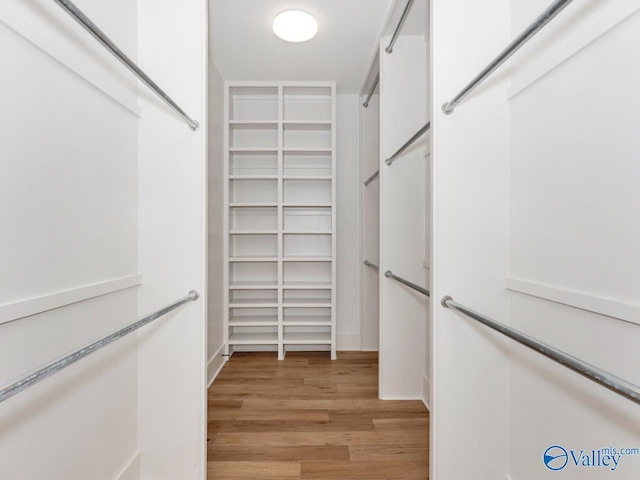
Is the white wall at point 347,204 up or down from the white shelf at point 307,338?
up

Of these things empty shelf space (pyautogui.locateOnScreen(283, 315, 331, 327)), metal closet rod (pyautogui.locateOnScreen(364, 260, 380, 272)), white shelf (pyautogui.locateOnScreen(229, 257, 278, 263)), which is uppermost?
white shelf (pyautogui.locateOnScreen(229, 257, 278, 263))

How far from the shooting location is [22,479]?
796 mm

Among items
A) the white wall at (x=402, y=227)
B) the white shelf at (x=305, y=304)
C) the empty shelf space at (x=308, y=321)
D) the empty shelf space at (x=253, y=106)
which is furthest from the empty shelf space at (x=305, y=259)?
the empty shelf space at (x=253, y=106)

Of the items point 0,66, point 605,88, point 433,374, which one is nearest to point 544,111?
point 605,88

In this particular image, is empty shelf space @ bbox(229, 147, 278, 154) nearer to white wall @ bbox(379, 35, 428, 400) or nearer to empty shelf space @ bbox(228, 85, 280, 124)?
empty shelf space @ bbox(228, 85, 280, 124)

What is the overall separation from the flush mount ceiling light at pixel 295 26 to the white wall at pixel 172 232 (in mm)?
738

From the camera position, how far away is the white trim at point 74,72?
0.77 m

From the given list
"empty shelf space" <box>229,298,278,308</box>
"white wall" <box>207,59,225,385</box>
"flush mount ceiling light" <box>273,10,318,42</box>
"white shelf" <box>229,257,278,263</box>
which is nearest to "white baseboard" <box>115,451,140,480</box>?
"white wall" <box>207,59,225,385</box>

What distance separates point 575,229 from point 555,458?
0.63m

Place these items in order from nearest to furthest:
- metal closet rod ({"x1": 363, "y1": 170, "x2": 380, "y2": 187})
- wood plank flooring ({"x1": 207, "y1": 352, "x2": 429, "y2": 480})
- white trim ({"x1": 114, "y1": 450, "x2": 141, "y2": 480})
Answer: white trim ({"x1": 114, "y1": 450, "x2": 141, "y2": 480}), wood plank flooring ({"x1": 207, "y1": 352, "x2": 429, "y2": 480}), metal closet rod ({"x1": 363, "y1": 170, "x2": 380, "y2": 187})

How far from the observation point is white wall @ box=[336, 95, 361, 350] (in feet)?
9.73

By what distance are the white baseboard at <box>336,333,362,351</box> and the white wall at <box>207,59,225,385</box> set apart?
0.96 meters

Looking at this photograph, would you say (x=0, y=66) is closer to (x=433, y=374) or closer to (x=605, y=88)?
(x=605, y=88)

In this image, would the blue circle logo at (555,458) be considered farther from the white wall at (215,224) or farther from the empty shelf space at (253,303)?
the empty shelf space at (253,303)
